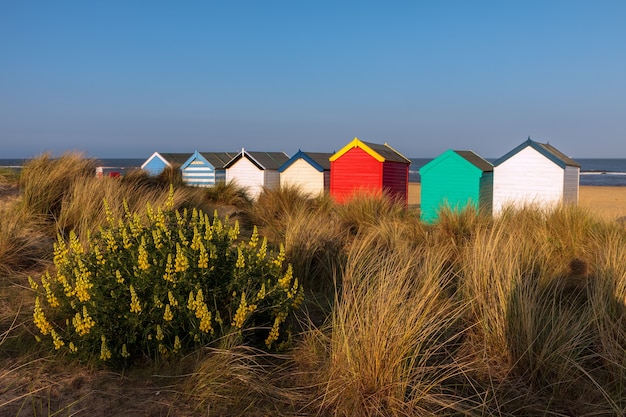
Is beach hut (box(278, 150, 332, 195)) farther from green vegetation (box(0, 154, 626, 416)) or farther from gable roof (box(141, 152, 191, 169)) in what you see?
green vegetation (box(0, 154, 626, 416))

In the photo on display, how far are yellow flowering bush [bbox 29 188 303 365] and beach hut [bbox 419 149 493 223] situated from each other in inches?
346

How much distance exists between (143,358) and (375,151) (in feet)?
33.2

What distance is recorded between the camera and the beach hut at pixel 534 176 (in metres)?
11.4

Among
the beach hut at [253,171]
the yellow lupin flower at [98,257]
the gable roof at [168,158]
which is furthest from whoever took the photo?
the gable roof at [168,158]

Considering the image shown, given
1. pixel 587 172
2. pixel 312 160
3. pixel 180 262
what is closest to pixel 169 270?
pixel 180 262

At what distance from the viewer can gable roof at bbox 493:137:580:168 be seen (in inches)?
447

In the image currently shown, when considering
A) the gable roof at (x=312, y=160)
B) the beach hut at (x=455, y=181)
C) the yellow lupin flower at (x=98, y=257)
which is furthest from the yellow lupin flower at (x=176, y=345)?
the gable roof at (x=312, y=160)

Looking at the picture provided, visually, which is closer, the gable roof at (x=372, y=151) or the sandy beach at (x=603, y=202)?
the sandy beach at (x=603, y=202)

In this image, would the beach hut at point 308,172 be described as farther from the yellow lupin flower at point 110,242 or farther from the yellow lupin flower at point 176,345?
the yellow lupin flower at point 176,345

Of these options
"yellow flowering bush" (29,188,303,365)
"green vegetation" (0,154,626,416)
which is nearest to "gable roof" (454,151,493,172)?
"green vegetation" (0,154,626,416)

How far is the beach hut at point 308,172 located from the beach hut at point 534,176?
4.56 metres

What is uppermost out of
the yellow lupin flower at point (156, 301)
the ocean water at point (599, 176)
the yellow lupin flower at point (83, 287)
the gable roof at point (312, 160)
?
the gable roof at point (312, 160)

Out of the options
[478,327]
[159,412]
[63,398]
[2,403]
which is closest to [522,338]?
[478,327]

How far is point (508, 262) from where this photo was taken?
4.92 metres
